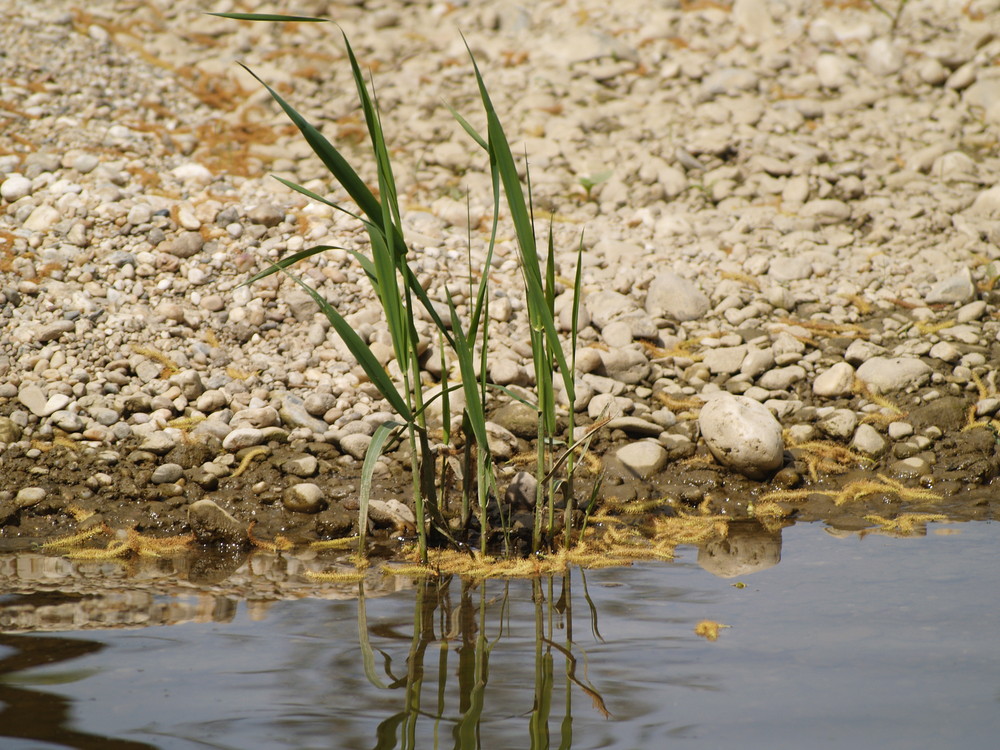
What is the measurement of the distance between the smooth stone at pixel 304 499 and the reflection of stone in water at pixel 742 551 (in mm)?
1317

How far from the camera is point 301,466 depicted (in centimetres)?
352

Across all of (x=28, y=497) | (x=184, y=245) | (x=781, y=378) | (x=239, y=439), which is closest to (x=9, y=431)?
(x=28, y=497)

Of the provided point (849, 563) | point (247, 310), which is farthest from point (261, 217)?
point (849, 563)

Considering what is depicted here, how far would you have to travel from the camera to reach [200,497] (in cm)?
341

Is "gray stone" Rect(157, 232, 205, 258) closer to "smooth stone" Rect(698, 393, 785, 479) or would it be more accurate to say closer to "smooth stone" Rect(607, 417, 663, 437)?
"smooth stone" Rect(607, 417, 663, 437)

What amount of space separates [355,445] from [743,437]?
1.46m

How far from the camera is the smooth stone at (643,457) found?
3.65m

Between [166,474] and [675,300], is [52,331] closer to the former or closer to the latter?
[166,474]

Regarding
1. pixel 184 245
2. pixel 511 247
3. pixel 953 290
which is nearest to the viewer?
pixel 184 245

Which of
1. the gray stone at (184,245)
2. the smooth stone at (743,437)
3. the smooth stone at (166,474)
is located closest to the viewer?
the smooth stone at (166,474)

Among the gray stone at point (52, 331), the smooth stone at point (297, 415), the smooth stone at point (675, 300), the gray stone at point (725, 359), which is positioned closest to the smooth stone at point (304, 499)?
→ the smooth stone at point (297, 415)

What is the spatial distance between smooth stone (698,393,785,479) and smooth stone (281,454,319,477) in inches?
58.3

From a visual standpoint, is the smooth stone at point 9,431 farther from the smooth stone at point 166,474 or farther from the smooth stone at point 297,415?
the smooth stone at point 297,415

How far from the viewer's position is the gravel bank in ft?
11.9
